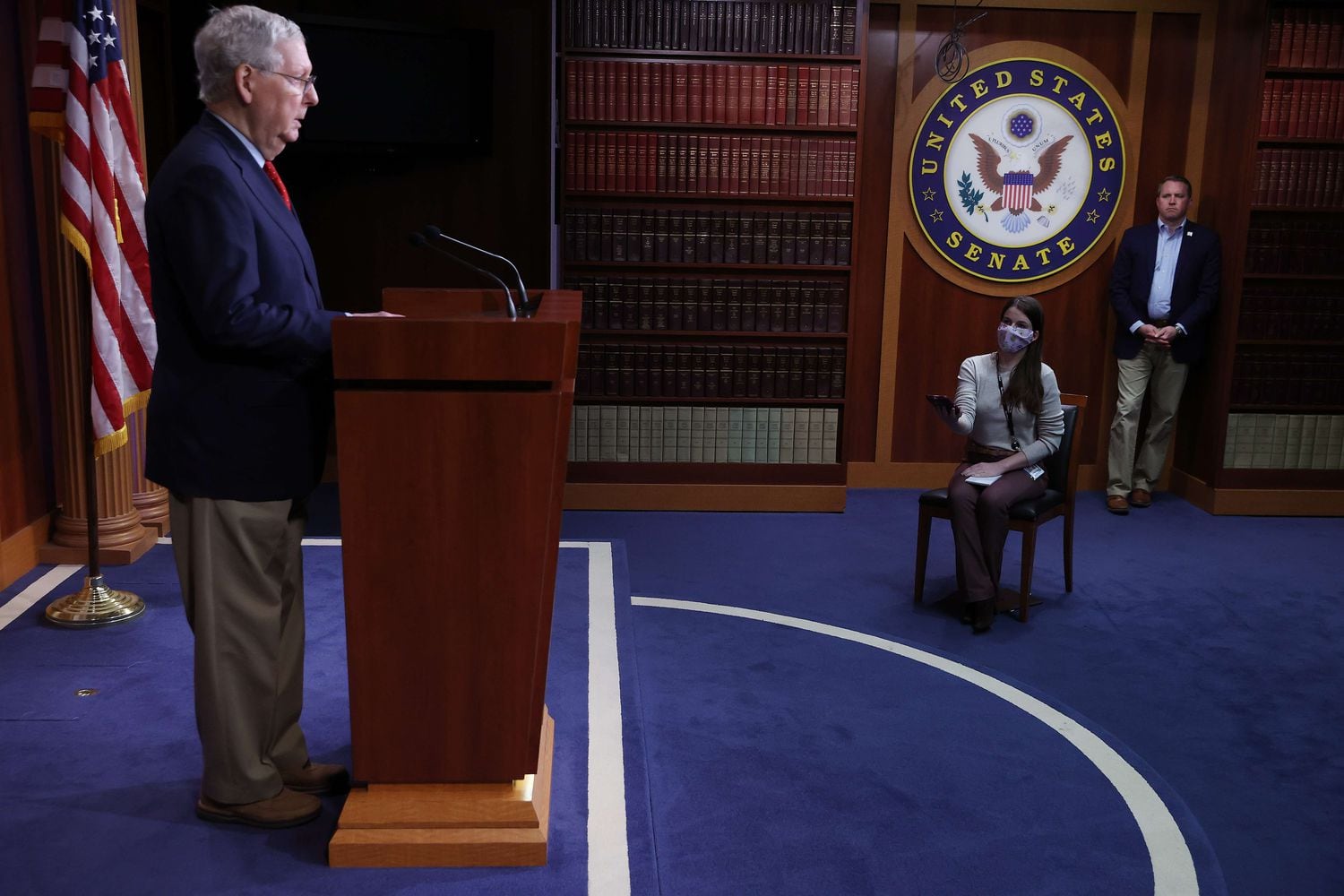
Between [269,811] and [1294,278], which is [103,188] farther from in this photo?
[1294,278]

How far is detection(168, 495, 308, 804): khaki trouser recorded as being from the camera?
6.59 feet

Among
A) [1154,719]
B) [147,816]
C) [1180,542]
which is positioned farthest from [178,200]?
[1180,542]

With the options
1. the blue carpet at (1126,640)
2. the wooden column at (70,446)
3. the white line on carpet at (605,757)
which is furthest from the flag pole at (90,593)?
the blue carpet at (1126,640)

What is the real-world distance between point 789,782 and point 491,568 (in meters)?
1.11

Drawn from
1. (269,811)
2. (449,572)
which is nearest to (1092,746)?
(449,572)

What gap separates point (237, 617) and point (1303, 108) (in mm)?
5387

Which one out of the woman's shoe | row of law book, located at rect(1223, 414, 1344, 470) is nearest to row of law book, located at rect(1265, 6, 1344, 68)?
row of law book, located at rect(1223, 414, 1344, 470)

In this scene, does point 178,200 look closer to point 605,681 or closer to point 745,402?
point 605,681

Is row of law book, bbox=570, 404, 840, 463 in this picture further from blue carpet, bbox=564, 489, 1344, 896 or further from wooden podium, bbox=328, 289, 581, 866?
wooden podium, bbox=328, 289, 581, 866

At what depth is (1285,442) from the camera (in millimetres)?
5746

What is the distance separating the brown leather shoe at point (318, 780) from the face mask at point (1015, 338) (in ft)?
8.84

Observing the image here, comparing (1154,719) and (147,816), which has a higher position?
(147,816)

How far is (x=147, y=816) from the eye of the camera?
2213mm

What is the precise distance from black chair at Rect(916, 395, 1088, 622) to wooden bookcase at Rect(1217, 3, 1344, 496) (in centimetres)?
191
